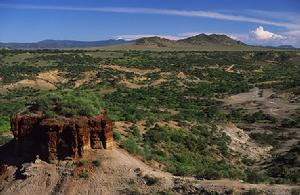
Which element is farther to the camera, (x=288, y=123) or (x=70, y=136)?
(x=288, y=123)

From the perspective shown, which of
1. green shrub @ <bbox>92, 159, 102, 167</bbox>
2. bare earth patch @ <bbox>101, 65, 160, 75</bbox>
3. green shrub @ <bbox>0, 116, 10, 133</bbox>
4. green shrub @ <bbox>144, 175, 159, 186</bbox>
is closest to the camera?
green shrub @ <bbox>144, 175, 159, 186</bbox>

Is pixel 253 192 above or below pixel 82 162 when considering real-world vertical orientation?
above

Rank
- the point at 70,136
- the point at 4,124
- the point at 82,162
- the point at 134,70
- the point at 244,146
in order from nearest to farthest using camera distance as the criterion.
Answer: the point at 82,162, the point at 70,136, the point at 244,146, the point at 4,124, the point at 134,70

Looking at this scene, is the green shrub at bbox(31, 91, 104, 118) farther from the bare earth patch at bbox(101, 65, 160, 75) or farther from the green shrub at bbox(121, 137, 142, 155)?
the bare earth patch at bbox(101, 65, 160, 75)

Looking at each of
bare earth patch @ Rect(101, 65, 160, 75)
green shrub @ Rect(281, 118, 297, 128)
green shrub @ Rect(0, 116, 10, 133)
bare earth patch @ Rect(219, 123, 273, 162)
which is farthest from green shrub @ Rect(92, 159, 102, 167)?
bare earth patch @ Rect(101, 65, 160, 75)

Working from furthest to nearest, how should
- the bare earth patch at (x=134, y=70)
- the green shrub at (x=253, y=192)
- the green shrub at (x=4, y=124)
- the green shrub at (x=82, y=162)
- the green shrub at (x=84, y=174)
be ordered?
the bare earth patch at (x=134, y=70), the green shrub at (x=4, y=124), the green shrub at (x=82, y=162), the green shrub at (x=84, y=174), the green shrub at (x=253, y=192)

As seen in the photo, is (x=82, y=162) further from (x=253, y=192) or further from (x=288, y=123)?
(x=288, y=123)

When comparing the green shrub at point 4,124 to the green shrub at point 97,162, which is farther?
the green shrub at point 4,124

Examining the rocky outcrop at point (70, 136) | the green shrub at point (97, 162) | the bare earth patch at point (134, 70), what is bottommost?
the bare earth patch at point (134, 70)

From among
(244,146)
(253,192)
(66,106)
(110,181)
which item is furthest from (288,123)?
(253,192)

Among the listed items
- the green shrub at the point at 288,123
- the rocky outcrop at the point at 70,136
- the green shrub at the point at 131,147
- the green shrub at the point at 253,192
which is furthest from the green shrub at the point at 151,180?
the green shrub at the point at 288,123

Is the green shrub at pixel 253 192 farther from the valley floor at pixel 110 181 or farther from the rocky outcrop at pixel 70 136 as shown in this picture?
the rocky outcrop at pixel 70 136

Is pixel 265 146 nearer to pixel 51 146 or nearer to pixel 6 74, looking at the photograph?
pixel 51 146

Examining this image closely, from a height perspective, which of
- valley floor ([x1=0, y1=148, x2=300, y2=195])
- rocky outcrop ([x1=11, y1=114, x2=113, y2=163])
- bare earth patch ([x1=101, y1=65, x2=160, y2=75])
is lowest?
bare earth patch ([x1=101, y1=65, x2=160, y2=75])
